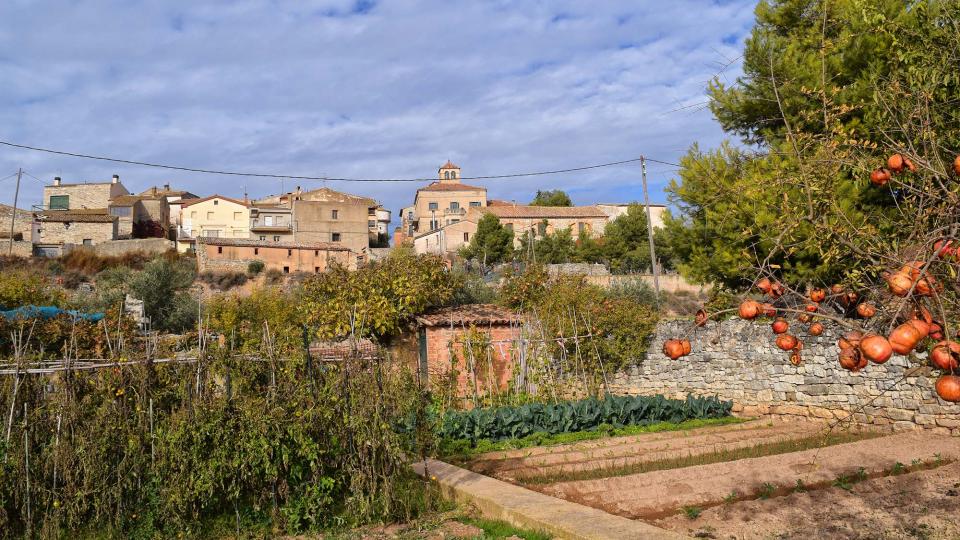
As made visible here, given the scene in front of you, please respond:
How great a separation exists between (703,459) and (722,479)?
1.46 metres

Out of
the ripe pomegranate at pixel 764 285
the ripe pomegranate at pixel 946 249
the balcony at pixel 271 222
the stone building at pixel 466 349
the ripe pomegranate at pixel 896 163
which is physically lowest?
the stone building at pixel 466 349

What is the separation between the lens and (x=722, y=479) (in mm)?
8008

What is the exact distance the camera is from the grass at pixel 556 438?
10.4 meters

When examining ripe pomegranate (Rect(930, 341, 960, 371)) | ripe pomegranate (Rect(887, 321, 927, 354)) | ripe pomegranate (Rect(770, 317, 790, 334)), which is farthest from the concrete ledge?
ripe pomegranate (Rect(887, 321, 927, 354))

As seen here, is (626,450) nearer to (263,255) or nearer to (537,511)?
(537,511)

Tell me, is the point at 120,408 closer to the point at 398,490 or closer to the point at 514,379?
the point at 398,490

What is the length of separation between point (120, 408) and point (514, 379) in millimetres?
9178

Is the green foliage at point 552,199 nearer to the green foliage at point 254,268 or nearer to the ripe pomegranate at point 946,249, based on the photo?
the green foliage at point 254,268

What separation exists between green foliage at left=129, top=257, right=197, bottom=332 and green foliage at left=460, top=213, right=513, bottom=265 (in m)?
22.1

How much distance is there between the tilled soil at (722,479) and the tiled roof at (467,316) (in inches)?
313

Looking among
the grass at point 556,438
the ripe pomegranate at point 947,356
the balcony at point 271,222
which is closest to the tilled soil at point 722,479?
the grass at point 556,438

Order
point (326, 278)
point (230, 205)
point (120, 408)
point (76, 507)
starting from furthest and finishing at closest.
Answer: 1. point (230, 205)
2. point (326, 278)
3. point (120, 408)
4. point (76, 507)

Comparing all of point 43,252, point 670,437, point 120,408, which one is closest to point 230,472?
point 120,408

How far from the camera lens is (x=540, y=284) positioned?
17672mm
